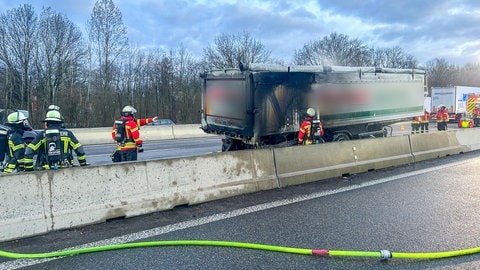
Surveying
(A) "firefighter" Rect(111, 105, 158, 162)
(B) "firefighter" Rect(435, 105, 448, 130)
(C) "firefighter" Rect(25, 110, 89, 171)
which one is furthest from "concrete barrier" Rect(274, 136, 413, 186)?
(B) "firefighter" Rect(435, 105, 448, 130)

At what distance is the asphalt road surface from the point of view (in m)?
3.81

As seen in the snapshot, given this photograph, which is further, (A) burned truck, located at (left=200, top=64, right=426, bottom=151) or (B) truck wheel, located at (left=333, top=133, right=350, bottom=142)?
(B) truck wheel, located at (left=333, top=133, right=350, bottom=142)

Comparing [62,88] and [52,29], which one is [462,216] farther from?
[52,29]

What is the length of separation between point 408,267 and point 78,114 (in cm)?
3414

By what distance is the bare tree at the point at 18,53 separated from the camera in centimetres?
3572

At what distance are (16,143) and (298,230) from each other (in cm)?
460

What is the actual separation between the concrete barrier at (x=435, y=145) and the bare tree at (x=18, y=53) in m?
35.0

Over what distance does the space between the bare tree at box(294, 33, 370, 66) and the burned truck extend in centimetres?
6102

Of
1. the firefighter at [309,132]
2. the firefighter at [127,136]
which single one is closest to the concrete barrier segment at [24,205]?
the firefighter at [127,136]

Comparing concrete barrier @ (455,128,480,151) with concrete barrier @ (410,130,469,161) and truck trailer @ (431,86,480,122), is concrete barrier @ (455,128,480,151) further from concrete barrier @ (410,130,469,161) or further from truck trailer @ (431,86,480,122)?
truck trailer @ (431,86,480,122)

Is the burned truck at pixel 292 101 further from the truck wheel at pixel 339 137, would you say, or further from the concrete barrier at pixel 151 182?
the concrete barrier at pixel 151 182

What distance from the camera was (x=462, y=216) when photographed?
532 cm

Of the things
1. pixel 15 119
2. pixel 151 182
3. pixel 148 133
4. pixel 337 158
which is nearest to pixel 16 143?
pixel 15 119

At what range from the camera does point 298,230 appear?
15.7 ft
